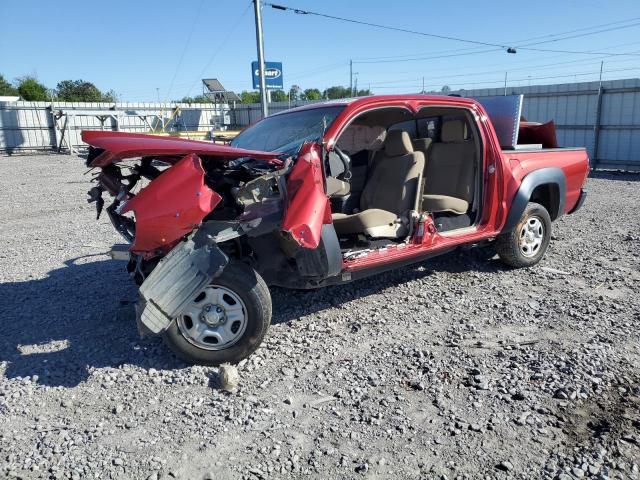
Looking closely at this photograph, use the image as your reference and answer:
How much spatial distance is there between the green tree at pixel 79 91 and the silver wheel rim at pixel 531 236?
207 feet

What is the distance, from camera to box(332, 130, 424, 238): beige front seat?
4.47m

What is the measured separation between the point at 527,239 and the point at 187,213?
3.93 m

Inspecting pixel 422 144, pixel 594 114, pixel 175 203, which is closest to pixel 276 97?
pixel 594 114

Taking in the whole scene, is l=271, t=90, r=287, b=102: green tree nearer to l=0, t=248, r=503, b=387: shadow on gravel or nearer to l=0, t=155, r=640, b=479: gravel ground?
l=0, t=248, r=503, b=387: shadow on gravel

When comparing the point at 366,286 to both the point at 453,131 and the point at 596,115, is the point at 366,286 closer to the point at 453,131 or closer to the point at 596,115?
the point at 453,131

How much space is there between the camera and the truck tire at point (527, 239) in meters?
5.53

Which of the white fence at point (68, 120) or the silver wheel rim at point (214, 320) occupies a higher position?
the white fence at point (68, 120)

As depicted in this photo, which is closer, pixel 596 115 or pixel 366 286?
pixel 366 286

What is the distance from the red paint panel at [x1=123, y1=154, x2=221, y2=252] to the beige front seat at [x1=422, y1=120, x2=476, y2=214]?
8.23 ft

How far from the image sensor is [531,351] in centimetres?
376

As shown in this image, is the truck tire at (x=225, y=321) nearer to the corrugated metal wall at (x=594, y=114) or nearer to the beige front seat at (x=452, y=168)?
the beige front seat at (x=452, y=168)

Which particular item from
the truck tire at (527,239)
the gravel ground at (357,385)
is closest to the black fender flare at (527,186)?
the truck tire at (527,239)

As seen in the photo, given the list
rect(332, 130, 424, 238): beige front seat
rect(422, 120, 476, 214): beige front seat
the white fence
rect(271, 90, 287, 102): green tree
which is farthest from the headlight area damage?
rect(271, 90, 287, 102): green tree

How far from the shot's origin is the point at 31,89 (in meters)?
54.8
